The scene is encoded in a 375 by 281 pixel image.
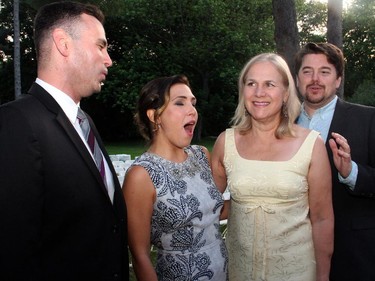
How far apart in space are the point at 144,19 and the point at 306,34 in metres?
18.9

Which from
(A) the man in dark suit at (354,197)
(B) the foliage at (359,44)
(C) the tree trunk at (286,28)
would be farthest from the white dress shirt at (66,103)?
(B) the foliage at (359,44)

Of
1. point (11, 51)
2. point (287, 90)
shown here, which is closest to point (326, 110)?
point (287, 90)

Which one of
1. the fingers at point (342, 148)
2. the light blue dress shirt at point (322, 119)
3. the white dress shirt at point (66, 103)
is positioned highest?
the white dress shirt at point (66, 103)

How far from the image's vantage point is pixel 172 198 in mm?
2875

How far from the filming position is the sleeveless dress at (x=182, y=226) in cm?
286

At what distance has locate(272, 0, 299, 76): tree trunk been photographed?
27.1ft

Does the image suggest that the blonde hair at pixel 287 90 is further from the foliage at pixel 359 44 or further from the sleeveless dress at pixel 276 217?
the foliage at pixel 359 44

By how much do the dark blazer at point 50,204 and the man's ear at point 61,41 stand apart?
23 cm

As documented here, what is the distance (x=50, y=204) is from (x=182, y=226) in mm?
1011

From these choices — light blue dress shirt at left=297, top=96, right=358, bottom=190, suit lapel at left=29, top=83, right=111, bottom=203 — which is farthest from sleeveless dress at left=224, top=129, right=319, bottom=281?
suit lapel at left=29, top=83, right=111, bottom=203

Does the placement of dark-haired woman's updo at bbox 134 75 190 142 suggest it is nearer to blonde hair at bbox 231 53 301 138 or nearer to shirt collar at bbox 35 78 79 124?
blonde hair at bbox 231 53 301 138

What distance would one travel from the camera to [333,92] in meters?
3.63

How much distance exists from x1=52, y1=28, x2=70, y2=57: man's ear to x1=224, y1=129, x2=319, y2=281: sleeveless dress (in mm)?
1389

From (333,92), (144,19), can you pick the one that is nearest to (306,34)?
(144,19)
